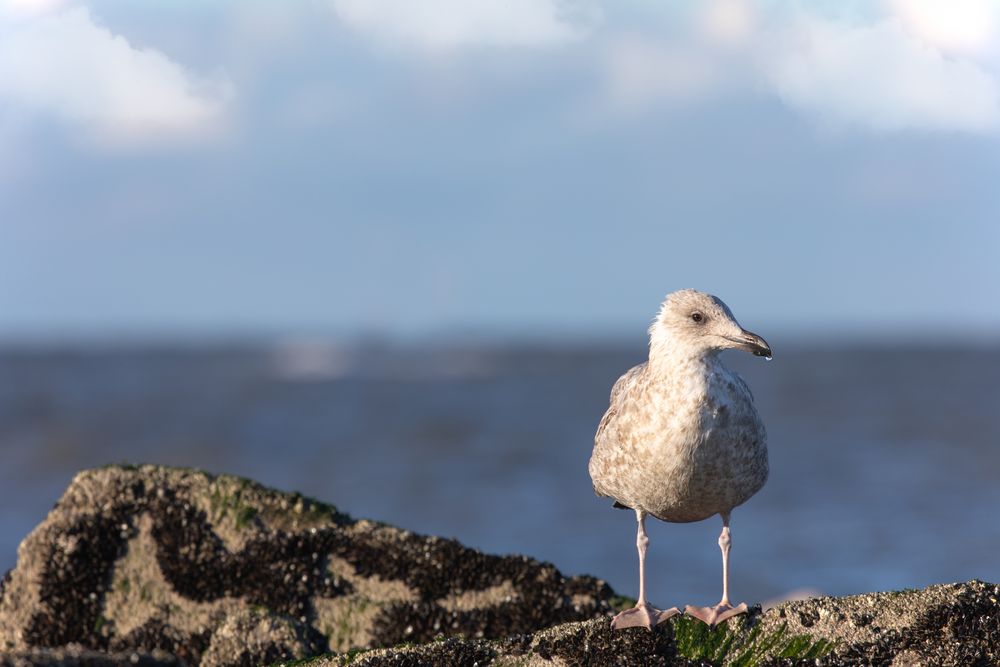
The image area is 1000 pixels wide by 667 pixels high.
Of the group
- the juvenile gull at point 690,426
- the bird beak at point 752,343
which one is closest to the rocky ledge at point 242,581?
the juvenile gull at point 690,426

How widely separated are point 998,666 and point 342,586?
374cm

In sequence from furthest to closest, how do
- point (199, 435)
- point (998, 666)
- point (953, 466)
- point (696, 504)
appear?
point (199, 435) → point (953, 466) → point (696, 504) → point (998, 666)

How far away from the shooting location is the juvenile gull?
6.42 m

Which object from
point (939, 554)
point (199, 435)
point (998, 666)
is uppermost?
point (199, 435)

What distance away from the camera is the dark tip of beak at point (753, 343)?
646 cm

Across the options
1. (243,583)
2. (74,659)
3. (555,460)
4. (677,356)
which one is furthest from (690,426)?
(555,460)

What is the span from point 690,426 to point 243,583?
2.90 meters

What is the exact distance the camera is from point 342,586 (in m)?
7.24

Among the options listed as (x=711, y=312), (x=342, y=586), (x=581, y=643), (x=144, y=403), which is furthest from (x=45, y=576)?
(x=144, y=403)

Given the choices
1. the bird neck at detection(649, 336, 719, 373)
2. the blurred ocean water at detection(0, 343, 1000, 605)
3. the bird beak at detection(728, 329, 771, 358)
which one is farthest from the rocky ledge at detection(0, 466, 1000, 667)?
the blurred ocean water at detection(0, 343, 1000, 605)

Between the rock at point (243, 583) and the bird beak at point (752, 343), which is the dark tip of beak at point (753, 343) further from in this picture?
the rock at point (243, 583)

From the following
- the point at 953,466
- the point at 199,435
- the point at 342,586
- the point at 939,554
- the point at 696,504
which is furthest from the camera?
the point at 199,435

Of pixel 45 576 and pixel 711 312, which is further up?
pixel 711 312

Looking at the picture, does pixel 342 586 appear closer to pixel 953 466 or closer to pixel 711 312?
pixel 711 312
